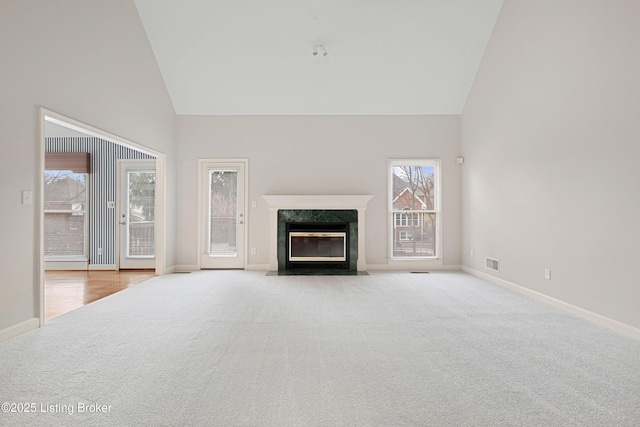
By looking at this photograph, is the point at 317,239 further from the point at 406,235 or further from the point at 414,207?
the point at 414,207

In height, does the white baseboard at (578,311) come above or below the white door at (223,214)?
below

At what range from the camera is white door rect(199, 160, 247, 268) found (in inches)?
265

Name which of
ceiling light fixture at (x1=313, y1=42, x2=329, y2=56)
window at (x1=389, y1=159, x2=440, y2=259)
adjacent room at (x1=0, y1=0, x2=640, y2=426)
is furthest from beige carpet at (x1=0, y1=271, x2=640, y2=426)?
ceiling light fixture at (x1=313, y1=42, x2=329, y2=56)

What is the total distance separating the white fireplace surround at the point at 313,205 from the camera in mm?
6477

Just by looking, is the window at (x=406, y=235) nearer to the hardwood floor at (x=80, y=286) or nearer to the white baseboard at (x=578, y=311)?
the white baseboard at (x=578, y=311)

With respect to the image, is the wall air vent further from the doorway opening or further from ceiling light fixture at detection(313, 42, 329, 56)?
the doorway opening

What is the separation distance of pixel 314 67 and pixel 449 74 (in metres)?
2.35

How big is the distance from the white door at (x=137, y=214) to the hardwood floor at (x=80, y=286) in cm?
35

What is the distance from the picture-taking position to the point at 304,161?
22.1ft

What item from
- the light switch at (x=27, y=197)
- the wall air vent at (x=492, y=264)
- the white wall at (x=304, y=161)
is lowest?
the wall air vent at (x=492, y=264)

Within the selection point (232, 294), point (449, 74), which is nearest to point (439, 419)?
point (232, 294)

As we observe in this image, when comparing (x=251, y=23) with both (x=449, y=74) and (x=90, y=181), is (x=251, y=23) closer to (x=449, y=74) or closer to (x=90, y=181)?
(x=449, y=74)

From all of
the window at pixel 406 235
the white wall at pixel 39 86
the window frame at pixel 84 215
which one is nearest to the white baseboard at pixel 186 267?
the window frame at pixel 84 215

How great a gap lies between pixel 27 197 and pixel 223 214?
144 inches
